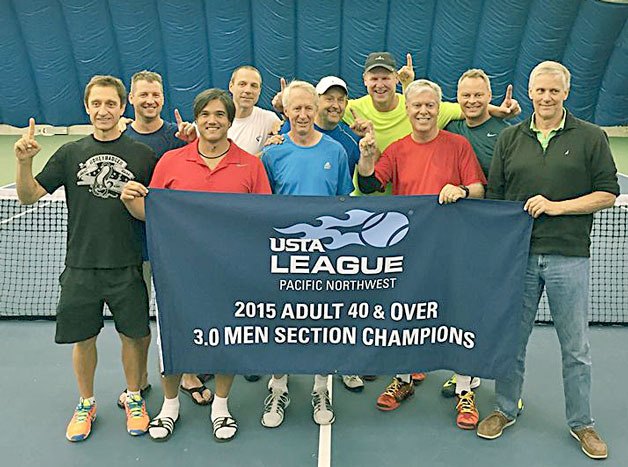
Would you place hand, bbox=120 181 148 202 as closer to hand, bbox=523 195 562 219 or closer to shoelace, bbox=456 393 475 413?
hand, bbox=523 195 562 219

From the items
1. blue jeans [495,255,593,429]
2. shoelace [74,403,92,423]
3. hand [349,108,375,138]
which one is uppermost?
hand [349,108,375,138]

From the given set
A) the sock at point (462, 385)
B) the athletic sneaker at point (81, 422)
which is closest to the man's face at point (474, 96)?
the sock at point (462, 385)

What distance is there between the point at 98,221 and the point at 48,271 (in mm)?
3584

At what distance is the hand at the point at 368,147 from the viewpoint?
3.91 metres

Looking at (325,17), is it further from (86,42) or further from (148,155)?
(148,155)

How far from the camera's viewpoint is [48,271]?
696 cm

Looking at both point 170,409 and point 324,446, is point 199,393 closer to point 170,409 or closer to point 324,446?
point 170,409

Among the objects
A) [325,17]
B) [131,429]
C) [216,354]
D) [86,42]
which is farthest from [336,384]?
[86,42]

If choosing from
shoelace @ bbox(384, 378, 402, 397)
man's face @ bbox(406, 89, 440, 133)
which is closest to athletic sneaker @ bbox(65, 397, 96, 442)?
shoelace @ bbox(384, 378, 402, 397)

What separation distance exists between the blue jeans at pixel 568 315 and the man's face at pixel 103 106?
2525 mm

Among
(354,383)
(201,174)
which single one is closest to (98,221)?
(201,174)

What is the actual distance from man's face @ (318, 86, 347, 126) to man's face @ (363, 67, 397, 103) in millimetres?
247

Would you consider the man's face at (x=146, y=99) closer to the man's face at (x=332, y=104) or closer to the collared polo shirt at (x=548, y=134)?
the man's face at (x=332, y=104)

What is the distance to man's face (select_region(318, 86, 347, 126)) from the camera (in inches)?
171
